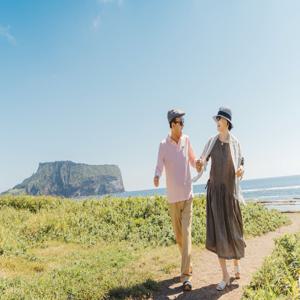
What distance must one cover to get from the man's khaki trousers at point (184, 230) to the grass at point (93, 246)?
0.66m

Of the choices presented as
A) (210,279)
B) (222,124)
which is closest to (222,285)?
(210,279)

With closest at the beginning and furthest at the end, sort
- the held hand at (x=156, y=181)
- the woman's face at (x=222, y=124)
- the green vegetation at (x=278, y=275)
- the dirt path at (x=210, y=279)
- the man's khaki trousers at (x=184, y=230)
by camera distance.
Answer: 1. the green vegetation at (x=278, y=275)
2. the dirt path at (x=210, y=279)
3. the woman's face at (x=222, y=124)
4. the man's khaki trousers at (x=184, y=230)
5. the held hand at (x=156, y=181)

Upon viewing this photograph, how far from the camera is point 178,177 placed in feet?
22.9

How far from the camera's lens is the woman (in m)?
6.68

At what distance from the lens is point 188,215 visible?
6988 millimetres

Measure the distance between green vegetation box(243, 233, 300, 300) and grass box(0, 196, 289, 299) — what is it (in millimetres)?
1873

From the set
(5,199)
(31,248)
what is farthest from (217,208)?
(5,199)

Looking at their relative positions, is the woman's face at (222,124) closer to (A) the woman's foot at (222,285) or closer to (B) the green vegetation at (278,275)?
(B) the green vegetation at (278,275)

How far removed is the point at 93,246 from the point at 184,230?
5810 mm

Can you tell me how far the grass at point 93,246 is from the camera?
6.91 meters

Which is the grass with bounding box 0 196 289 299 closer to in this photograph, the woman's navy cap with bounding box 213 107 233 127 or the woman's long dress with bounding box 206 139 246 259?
the woman's long dress with bounding box 206 139 246 259

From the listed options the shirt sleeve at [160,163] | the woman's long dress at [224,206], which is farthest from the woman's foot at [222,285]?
the shirt sleeve at [160,163]

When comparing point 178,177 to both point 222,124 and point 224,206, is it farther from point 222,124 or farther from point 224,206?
point 222,124

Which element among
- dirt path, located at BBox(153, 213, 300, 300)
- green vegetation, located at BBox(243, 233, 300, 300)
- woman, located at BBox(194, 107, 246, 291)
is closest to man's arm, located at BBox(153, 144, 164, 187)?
woman, located at BBox(194, 107, 246, 291)
